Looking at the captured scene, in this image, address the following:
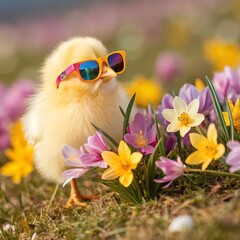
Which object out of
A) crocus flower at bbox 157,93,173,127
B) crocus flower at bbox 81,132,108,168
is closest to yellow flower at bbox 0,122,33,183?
crocus flower at bbox 157,93,173,127

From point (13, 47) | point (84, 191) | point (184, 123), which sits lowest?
point (84, 191)

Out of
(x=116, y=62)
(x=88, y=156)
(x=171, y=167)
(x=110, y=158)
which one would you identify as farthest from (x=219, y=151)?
(x=116, y=62)

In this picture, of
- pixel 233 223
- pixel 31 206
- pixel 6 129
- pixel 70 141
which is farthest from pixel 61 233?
pixel 6 129

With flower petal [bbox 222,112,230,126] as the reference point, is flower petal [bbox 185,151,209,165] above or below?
below

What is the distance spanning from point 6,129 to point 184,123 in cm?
215

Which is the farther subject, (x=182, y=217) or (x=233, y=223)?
(x=182, y=217)

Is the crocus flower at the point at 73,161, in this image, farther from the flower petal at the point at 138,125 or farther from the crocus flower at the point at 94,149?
the flower petal at the point at 138,125

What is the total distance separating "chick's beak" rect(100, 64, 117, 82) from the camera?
2.41 metres

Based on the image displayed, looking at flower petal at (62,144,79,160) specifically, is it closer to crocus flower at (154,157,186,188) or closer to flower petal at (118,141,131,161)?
flower petal at (118,141,131,161)

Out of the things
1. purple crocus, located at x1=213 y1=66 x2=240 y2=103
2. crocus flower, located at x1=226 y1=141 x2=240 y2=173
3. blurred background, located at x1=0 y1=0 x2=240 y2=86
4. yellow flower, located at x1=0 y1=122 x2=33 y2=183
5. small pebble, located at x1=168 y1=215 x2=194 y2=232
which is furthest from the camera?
blurred background, located at x1=0 y1=0 x2=240 y2=86

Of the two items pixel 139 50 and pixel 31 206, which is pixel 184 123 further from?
pixel 139 50

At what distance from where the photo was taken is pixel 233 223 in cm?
180

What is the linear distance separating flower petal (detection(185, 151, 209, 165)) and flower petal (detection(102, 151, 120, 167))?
0.28m

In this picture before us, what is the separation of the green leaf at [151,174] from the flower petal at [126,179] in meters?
0.11
